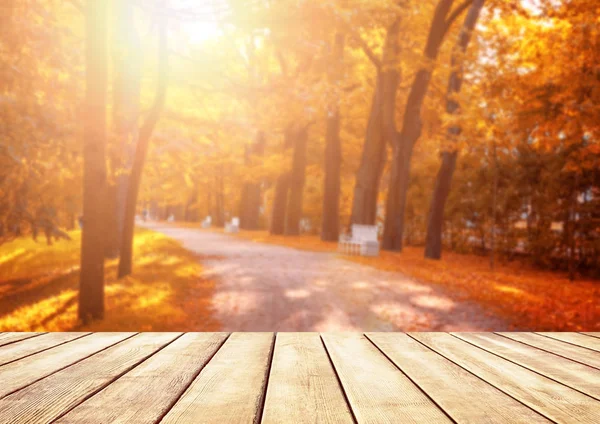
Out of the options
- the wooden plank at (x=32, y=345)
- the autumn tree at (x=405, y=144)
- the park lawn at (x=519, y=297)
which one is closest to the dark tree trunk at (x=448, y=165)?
the autumn tree at (x=405, y=144)

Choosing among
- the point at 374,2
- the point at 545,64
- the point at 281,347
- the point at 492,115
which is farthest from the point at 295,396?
the point at 492,115

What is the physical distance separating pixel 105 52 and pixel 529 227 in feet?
54.7

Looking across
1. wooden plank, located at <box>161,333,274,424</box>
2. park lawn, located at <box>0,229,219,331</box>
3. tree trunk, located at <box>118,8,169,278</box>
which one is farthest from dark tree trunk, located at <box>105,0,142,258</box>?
wooden plank, located at <box>161,333,274,424</box>

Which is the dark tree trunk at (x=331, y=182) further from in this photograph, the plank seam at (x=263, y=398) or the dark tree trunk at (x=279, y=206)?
the plank seam at (x=263, y=398)

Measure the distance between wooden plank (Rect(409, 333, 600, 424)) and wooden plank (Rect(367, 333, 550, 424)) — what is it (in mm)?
61

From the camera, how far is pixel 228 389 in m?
2.47

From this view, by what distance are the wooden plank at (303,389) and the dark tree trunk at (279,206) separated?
28.9m

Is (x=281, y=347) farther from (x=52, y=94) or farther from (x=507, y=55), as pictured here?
(x=507, y=55)

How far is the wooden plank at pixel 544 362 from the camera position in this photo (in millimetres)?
2707

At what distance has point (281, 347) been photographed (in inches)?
134

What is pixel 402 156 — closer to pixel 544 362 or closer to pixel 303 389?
pixel 544 362

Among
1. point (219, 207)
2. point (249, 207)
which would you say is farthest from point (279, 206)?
point (219, 207)

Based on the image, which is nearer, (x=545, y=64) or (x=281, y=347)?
(x=281, y=347)

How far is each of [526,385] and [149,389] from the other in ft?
5.58
